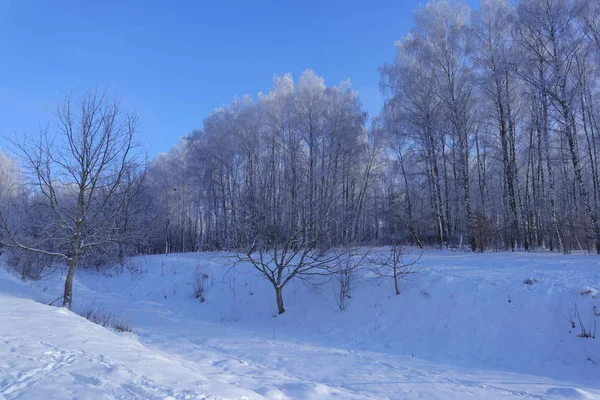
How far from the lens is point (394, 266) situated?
10484 millimetres

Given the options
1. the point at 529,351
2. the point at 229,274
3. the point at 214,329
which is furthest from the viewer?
the point at 229,274

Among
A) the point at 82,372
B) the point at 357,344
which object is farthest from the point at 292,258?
the point at 82,372

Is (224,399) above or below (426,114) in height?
below

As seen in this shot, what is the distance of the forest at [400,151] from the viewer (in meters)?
11.4

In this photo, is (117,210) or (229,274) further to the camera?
(229,274)

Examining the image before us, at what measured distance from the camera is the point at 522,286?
880 centimetres

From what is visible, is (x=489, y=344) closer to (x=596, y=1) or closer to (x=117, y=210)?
(x=117, y=210)

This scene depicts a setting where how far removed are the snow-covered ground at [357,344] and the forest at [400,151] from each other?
2506mm

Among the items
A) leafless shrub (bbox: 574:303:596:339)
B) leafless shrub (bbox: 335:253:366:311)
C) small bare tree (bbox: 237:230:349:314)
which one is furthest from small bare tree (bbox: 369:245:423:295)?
leafless shrub (bbox: 574:303:596:339)

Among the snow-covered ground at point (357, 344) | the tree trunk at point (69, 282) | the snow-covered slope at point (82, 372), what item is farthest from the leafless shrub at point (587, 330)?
the tree trunk at point (69, 282)

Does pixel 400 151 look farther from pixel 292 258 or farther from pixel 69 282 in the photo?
pixel 69 282

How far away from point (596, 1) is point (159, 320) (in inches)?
791

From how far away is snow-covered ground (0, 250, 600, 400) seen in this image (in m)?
3.89

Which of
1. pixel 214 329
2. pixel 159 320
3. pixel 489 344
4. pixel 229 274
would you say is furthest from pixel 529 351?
pixel 229 274
